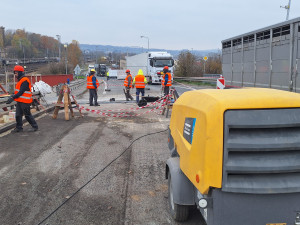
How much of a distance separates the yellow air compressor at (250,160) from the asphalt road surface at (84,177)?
1.30 meters

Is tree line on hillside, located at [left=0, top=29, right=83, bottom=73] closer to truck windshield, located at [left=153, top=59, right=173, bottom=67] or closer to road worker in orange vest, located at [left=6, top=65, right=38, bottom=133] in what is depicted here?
truck windshield, located at [left=153, top=59, right=173, bottom=67]

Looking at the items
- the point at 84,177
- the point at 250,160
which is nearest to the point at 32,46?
the point at 84,177

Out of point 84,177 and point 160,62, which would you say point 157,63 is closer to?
point 160,62

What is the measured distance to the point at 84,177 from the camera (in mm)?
5656

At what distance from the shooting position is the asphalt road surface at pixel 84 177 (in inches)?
166

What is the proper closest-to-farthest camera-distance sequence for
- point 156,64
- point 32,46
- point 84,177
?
1. point 84,177
2. point 156,64
3. point 32,46

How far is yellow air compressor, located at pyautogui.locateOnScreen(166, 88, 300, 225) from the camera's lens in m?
2.79

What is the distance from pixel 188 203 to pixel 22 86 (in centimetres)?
690

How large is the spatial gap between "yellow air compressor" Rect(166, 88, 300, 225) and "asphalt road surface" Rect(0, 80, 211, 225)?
1.30 meters

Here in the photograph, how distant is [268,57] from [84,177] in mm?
8358

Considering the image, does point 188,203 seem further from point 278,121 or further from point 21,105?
point 21,105

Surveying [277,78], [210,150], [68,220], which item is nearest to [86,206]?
[68,220]

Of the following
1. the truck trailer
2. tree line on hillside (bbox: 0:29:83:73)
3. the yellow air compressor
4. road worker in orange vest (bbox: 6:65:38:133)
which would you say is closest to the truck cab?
the truck trailer

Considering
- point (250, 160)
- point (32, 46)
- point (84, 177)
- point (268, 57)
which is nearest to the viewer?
point (250, 160)
